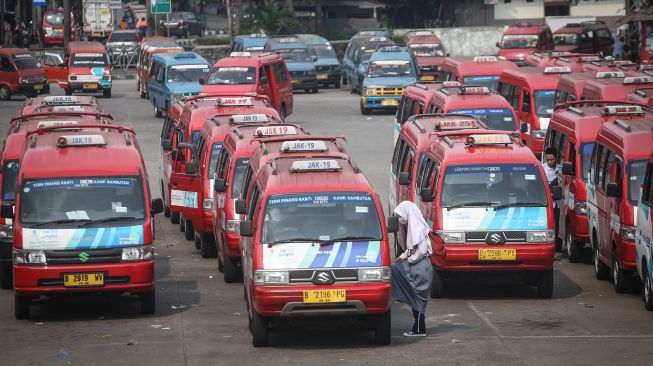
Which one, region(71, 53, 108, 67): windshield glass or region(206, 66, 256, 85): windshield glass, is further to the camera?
region(71, 53, 108, 67): windshield glass

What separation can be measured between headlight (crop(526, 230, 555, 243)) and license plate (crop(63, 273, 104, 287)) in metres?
5.38

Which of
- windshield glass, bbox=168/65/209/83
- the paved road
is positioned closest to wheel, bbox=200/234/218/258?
the paved road

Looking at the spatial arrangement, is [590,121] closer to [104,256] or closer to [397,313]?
[397,313]

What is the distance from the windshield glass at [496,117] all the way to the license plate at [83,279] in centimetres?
1282

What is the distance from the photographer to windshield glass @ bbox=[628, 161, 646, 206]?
18.9 meters

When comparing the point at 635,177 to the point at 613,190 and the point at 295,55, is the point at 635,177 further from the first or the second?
the point at 295,55

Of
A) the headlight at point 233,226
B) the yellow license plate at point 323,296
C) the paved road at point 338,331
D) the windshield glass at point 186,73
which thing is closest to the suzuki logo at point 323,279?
the yellow license plate at point 323,296

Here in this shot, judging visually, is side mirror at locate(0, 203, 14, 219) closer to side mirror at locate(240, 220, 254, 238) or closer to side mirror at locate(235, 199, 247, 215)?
side mirror at locate(235, 199, 247, 215)

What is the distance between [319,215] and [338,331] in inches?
59.5

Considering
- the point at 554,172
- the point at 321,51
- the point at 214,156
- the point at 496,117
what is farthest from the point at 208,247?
the point at 321,51

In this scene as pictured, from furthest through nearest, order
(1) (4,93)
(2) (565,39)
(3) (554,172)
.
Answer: (2) (565,39) → (1) (4,93) → (3) (554,172)

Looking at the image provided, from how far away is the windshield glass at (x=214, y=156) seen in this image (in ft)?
72.5

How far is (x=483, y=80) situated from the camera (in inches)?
1457

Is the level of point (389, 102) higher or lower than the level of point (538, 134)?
lower
